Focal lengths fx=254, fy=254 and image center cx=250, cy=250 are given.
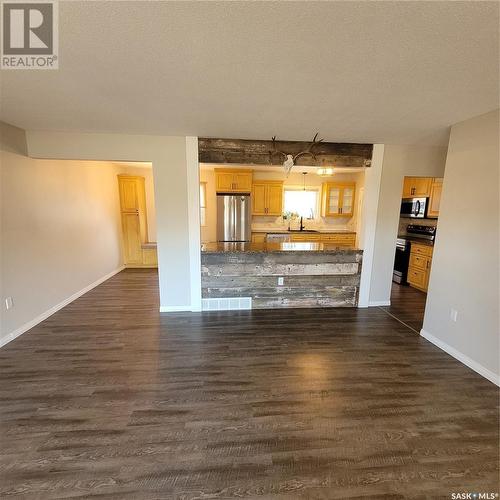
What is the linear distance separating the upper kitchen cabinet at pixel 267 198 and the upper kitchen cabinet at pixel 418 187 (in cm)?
272

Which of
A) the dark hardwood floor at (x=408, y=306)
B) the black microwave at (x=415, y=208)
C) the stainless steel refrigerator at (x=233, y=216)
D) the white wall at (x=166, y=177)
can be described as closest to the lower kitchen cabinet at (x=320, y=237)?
the stainless steel refrigerator at (x=233, y=216)

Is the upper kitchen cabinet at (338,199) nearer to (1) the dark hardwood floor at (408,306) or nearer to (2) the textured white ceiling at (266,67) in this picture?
(1) the dark hardwood floor at (408,306)

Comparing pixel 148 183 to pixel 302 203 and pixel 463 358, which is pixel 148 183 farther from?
pixel 463 358

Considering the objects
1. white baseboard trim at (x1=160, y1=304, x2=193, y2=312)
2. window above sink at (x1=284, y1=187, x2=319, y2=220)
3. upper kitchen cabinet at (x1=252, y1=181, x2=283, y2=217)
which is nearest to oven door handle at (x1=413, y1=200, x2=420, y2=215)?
window above sink at (x1=284, y1=187, x2=319, y2=220)

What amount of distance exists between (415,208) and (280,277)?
11.1 feet

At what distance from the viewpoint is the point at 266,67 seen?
166 centimetres

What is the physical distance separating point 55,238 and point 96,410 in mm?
2841

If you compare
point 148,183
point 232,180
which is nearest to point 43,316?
point 148,183

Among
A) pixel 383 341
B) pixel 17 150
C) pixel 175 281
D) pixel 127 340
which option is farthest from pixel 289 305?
pixel 17 150

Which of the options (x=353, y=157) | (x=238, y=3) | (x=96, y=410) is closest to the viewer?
(x=238, y=3)

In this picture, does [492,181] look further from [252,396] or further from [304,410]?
[252,396]

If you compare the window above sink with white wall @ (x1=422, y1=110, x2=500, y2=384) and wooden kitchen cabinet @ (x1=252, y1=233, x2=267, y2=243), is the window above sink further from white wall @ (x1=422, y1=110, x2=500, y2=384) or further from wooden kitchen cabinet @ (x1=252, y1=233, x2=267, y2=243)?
white wall @ (x1=422, y1=110, x2=500, y2=384)

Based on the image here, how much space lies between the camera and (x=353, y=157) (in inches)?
144

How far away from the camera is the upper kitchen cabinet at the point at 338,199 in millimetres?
6410
